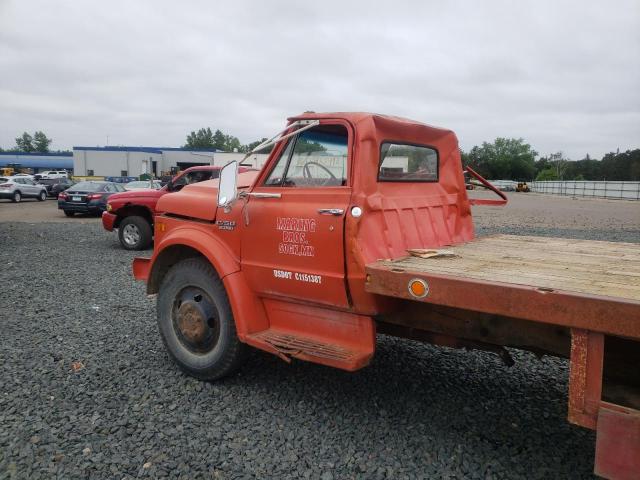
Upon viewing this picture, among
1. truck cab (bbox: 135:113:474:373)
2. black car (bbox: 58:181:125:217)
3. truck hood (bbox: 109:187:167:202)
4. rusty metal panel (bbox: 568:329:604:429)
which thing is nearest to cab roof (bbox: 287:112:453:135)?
truck cab (bbox: 135:113:474:373)

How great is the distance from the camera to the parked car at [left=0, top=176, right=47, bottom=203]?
30359 millimetres

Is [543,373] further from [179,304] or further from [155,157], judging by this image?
[155,157]

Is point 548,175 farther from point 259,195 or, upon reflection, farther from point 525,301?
point 525,301

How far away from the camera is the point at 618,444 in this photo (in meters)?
2.22

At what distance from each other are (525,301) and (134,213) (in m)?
10.5

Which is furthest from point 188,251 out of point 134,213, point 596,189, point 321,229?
point 596,189

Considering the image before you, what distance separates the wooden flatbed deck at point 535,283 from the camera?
2219 mm

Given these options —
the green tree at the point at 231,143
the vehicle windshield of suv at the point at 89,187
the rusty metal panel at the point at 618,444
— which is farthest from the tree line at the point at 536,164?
the rusty metal panel at the point at 618,444

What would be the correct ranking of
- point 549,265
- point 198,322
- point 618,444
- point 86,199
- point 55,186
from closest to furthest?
point 618,444
point 549,265
point 198,322
point 86,199
point 55,186

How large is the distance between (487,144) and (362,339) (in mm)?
128163

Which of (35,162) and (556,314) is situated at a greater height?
(35,162)

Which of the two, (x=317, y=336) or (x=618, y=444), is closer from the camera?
(x=618, y=444)

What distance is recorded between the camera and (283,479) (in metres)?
2.88

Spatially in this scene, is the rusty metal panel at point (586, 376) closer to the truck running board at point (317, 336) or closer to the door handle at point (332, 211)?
the truck running board at point (317, 336)
